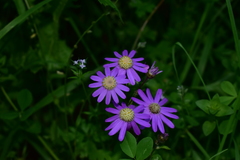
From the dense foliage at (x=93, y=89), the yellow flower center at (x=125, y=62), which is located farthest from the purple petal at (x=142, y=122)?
the yellow flower center at (x=125, y=62)

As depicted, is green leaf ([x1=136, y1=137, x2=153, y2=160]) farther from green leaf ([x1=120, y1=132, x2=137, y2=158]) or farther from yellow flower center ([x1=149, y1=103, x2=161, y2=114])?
yellow flower center ([x1=149, y1=103, x2=161, y2=114])

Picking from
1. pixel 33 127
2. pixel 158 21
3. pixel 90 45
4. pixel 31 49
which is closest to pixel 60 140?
pixel 33 127

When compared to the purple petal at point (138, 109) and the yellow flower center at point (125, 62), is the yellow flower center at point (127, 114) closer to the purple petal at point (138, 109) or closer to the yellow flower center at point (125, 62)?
the purple petal at point (138, 109)

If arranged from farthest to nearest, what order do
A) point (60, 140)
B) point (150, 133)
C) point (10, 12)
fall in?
point (10, 12)
point (60, 140)
point (150, 133)

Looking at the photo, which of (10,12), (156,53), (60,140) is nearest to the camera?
(60,140)

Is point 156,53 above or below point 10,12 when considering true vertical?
below

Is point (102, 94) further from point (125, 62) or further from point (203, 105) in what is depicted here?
point (203, 105)

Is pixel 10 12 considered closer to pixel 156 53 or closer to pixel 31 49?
pixel 31 49
